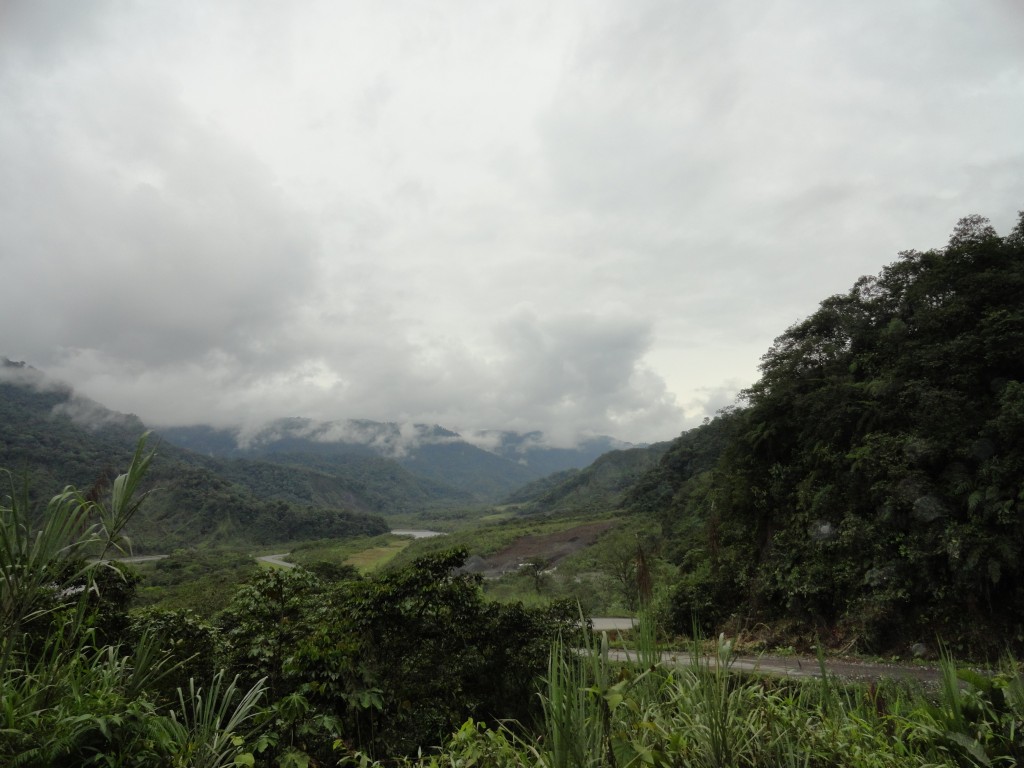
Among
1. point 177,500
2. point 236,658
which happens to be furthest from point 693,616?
point 177,500

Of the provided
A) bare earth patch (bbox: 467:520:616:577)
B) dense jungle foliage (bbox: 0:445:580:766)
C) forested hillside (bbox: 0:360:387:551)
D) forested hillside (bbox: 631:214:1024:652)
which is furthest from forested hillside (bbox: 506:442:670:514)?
dense jungle foliage (bbox: 0:445:580:766)

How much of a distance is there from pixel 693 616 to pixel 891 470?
16730 mm

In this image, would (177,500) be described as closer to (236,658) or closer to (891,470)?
(236,658)

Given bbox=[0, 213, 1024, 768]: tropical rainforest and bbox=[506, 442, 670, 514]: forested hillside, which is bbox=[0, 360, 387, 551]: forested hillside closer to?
bbox=[506, 442, 670, 514]: forested hillside

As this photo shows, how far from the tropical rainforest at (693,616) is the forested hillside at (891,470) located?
0.07 meters

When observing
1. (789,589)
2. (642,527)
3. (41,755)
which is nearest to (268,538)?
(642,527)

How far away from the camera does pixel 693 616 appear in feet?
7.82

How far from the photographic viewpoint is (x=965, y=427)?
14531mm

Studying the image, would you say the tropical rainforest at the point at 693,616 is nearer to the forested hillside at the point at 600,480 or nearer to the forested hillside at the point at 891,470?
the forested hillside at the point at 891,470

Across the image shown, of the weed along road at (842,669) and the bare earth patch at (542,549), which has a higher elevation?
the weed along road at (842,669)

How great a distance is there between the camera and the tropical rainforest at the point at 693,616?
102 inches

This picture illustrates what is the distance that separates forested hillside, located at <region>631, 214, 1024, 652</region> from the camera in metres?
13.2

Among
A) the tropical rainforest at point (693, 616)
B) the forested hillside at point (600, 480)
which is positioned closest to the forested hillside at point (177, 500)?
the forested hillside at point (600, 480)

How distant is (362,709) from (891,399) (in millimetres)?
17463
